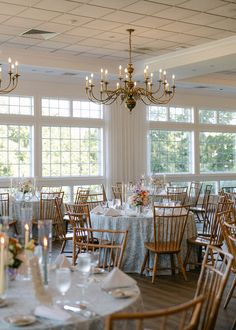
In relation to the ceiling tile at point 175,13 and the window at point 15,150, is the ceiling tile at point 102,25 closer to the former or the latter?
the ceiling tile at point 175,13

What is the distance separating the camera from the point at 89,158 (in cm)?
1223

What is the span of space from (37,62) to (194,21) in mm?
3691

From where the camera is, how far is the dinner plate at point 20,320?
7.63 ft

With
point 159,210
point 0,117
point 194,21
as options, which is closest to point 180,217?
point 159,210

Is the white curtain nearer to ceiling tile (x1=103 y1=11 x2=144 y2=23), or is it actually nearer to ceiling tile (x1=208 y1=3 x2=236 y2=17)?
ceiling tile (x1=103 y1=11 x2=144 y2=23)

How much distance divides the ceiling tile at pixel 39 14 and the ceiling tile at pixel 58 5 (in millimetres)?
163

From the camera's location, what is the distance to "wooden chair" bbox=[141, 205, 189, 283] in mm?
6203

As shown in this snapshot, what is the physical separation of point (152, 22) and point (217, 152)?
25.5ft

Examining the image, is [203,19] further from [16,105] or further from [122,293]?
[122,293]

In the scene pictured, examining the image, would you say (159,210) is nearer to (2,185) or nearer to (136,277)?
(136,277)

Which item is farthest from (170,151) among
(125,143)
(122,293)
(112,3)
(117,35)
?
(122,293)

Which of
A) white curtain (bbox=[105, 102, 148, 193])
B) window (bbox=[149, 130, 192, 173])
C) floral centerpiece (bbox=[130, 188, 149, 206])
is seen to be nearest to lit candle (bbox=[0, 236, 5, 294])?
floral centerpiece (bbox=[130, 188, 149, 206])

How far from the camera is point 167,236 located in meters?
6.39

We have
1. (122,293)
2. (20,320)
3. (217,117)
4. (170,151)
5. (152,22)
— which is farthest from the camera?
(217,117)
